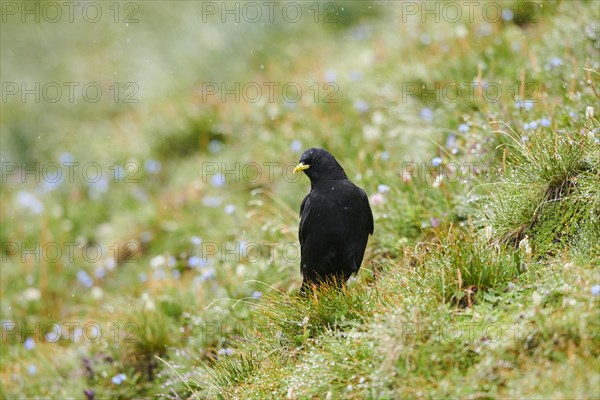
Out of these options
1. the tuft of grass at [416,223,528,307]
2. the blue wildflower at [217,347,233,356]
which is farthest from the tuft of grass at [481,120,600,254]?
the blue wildflower at [217,347,233,356]

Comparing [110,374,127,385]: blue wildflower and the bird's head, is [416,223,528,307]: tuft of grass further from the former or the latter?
[110,374,127,385]: blue wildflower

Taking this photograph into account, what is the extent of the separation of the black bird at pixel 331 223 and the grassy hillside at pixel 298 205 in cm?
22

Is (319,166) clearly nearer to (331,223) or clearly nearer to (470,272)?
(331,223)

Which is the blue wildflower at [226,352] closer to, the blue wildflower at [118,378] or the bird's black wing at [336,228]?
the bird's black wing at [336,228]

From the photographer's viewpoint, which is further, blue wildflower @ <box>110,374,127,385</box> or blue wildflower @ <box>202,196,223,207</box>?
blue wildflower @ <box>202,196,223,207</box>

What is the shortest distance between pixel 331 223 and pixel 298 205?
189 centimetres

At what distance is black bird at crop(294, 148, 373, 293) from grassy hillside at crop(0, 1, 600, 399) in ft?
0.71

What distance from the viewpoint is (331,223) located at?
4.68 metres

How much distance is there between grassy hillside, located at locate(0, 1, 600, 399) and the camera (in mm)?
3660

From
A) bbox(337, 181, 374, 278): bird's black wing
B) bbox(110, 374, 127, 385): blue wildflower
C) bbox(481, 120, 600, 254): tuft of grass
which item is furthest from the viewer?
bbox(110, 374, 127, 385): blue wildflower

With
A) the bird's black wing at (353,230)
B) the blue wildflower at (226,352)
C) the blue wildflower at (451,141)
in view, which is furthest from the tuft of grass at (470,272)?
the blue wildflower at (451,141)

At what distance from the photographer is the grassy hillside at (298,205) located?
12.0 ft

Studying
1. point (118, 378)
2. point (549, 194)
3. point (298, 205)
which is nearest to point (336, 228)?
point (549, 194)

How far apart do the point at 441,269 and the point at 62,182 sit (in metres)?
6.44
